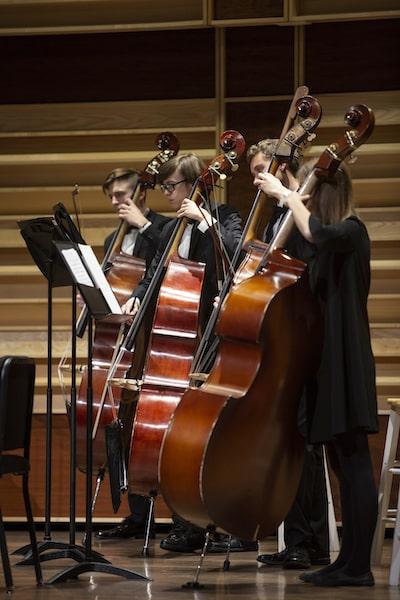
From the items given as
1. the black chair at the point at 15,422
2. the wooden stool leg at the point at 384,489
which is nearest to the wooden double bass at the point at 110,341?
the black chair at the point at 15,422

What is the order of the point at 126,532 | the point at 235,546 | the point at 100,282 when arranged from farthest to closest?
the point at 126,532 → the point at 235,546 → the point at 100,282

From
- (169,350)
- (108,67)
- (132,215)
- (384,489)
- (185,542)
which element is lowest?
(185,542)

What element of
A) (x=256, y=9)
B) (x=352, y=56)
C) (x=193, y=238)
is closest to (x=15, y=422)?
(x=193, y=238)

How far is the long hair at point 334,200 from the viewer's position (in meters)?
3.13

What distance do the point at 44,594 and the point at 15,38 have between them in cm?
325

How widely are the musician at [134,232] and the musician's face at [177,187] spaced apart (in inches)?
10.8

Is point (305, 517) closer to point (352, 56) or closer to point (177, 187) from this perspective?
point (177, 187)

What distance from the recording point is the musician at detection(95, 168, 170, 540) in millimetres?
4352

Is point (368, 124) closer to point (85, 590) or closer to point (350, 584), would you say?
point (350, 584)

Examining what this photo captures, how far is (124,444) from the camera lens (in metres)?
3.95

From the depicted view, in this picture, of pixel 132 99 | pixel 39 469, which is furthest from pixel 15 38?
pixel 39 469

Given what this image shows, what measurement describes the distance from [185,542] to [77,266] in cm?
129

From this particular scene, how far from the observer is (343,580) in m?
3.06

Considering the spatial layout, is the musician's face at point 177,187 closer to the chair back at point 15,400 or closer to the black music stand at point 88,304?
the black music stand at point 88,304
